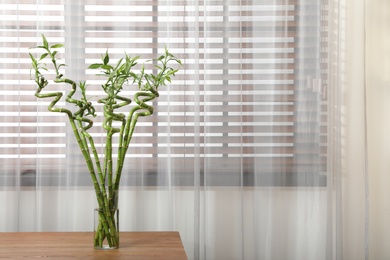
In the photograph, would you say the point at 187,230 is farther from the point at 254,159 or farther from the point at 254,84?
the point at 254,84

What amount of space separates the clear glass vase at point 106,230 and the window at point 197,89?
0.56m

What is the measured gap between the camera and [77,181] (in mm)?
2477

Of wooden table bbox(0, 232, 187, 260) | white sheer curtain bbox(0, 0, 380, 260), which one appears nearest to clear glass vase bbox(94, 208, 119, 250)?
wooden table bbox(0, 232, 187, 260)

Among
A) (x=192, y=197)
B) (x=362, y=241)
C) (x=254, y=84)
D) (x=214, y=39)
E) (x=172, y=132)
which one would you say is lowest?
(x=362, y=241)

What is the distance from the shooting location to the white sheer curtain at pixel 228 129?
2465 mm

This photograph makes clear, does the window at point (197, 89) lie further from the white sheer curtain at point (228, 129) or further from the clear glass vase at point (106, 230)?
the clear glass vase at point (106, 230)

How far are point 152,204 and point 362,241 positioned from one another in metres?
0.85

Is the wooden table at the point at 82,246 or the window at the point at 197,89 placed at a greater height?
the window at the point at 197,89

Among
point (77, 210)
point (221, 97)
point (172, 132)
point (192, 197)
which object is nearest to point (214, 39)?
point (221, 97)

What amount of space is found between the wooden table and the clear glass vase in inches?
1.0

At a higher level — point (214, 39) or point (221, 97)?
point (214, 39)

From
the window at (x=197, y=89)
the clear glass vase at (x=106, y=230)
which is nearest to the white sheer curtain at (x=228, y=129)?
the window at (x=197, y=89)

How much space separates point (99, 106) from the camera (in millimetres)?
2486

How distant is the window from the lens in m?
2.46
